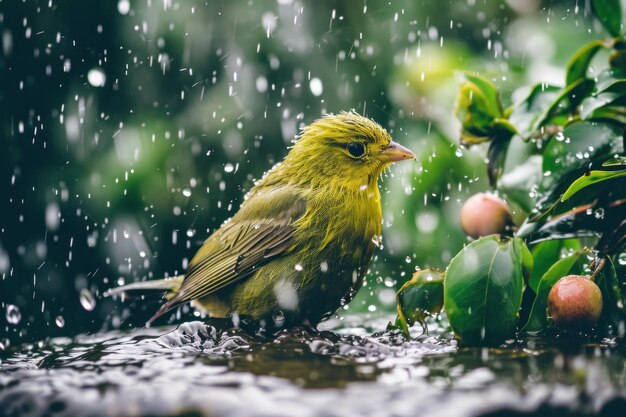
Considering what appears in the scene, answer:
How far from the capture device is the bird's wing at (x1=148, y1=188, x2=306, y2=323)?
284cm

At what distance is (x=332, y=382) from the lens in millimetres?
1299

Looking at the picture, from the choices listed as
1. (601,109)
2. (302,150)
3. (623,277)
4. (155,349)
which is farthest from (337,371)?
(302,150)

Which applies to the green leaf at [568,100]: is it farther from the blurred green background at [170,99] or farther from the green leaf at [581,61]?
the blurred green background at [170,99]

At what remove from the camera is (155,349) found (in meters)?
1.94

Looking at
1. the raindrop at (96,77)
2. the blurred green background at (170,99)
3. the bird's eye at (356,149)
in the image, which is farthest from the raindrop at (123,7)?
the bird's eye at (356,149)

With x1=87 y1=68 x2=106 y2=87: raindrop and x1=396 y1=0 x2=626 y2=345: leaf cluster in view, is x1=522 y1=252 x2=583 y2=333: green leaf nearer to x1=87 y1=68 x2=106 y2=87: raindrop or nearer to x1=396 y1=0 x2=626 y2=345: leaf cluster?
x1=396 y1=0 x2=626 y2=345: leaf cluster

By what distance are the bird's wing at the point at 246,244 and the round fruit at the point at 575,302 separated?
1.24m

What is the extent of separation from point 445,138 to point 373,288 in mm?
1150

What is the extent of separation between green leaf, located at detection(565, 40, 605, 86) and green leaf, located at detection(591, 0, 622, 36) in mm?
84

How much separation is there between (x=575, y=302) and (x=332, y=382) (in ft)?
2.35

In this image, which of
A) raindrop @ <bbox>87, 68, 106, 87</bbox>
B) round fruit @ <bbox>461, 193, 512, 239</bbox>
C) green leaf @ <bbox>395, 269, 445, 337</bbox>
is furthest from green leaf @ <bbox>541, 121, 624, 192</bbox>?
raindrop @ <bbox>87, 68, 106, 87</bbox>

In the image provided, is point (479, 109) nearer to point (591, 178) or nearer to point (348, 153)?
point (591, 178)

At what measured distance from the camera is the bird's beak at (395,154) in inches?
114

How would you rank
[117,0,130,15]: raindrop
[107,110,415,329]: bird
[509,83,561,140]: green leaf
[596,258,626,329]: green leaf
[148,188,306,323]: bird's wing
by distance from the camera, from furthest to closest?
[117,0,130,15]: raindrop, [148,188,306,323]: bird's wing, [107,110,415,329]: bird, [509,83,561,140]: green leaf, [596,258,626,329]: green leaf
